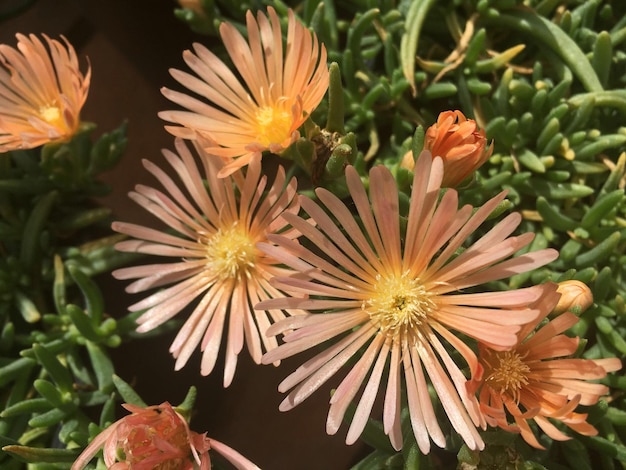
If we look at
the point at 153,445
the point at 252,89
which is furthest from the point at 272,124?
the point at 153,445

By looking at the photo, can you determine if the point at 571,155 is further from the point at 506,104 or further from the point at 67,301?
the point at 67,301

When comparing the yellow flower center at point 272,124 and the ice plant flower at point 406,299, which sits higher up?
the yellow flower center at point 272,124

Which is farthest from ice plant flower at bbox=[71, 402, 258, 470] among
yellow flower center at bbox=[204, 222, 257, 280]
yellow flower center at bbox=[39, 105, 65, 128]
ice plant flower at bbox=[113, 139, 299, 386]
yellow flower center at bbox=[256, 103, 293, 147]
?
yellow flower center at bbox=[39, 105, 65, 128]

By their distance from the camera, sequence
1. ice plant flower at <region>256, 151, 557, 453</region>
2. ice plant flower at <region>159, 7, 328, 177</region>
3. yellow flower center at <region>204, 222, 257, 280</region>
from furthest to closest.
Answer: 1. yellow flower center at <region>204, 222, 257, 280</region>
2. ice plant flower at <region>159, 7, 328, 177</region>
3. ice plant flower at <region>256, 151, 557, 453</region>

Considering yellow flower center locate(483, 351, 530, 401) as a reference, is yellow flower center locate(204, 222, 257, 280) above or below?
above

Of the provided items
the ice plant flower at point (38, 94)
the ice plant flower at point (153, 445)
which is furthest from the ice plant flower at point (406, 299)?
the ice plant flower at point (38, 94)

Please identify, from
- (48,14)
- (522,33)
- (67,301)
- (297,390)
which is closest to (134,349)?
(67,301)

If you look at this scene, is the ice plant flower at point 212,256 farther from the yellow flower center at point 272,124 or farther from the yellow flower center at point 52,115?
the yellow flower center at point 52,115

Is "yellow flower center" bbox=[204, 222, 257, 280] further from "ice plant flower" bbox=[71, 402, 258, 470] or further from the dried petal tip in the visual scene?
the dried petal tip
